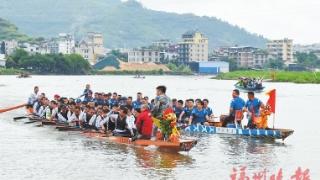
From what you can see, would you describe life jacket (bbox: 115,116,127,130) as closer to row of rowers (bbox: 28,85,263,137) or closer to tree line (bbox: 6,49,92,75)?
row of rowers (bbox: 28,85,263,137)

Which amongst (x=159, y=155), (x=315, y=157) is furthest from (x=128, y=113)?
(x=315, y=157)

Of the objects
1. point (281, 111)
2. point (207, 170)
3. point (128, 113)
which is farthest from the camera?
point (281, 111)

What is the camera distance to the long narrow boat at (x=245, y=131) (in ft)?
93.4

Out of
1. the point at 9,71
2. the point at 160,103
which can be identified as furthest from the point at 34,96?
the point at 9,71

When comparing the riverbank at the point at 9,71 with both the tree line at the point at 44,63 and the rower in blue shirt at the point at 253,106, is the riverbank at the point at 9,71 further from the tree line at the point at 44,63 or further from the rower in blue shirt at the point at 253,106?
the rower in blue shirt at the point at 253,106

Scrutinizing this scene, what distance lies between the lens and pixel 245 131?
1163 inches

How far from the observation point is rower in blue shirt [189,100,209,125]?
3084 centimetres

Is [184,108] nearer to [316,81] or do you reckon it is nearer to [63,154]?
[63,154]

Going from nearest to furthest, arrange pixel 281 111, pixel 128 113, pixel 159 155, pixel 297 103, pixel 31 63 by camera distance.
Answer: pixel 159 155 → pixel 128 113 → pixel 281 111 → pixel 297 103 → pixel 31 63

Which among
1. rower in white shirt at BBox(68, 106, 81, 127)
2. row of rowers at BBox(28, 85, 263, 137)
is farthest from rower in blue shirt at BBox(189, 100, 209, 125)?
rower in white shirt at BBox(68, 106, 81, 127)

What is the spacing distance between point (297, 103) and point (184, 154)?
41347 mm

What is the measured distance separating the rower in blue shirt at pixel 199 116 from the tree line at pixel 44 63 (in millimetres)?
154761

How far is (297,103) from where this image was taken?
64.6 meters

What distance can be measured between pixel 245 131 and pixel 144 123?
633cm
